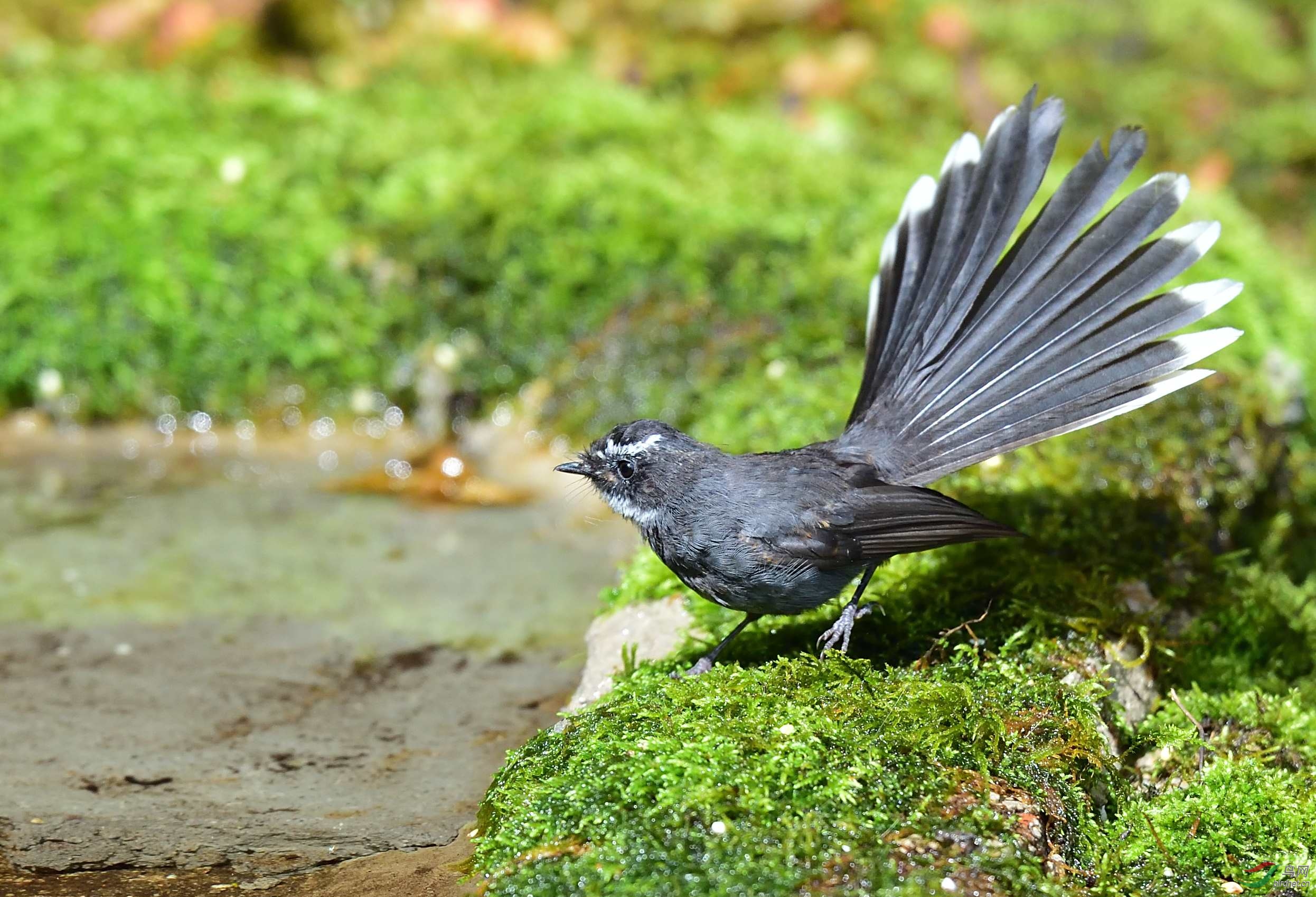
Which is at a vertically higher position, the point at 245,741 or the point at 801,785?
the point at 245,741

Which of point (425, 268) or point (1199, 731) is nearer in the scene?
point (1199, 731)

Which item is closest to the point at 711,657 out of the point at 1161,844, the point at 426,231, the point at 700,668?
the point at 700,668

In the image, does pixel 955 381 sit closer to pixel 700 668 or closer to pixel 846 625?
pixel 846 625

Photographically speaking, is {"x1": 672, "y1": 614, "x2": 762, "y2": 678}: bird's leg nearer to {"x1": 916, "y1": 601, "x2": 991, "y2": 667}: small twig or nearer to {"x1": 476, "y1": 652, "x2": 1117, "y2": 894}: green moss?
{"x1": 476, "y1": 652, "x2": 1117, "y2": 894}: green moss

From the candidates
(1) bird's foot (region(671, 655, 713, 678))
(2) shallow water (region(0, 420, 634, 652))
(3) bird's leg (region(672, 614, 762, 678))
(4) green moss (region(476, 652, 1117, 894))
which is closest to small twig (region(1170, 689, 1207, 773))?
(4) green moss (region(476, 652, 1117, 894))

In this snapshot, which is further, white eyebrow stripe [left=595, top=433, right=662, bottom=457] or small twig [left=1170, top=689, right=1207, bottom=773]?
white eyebrow stripe [left=595, top=433, right=662, bottom=457]

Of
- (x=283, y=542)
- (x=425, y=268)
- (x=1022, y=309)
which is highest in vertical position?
(x=425, y=268)
